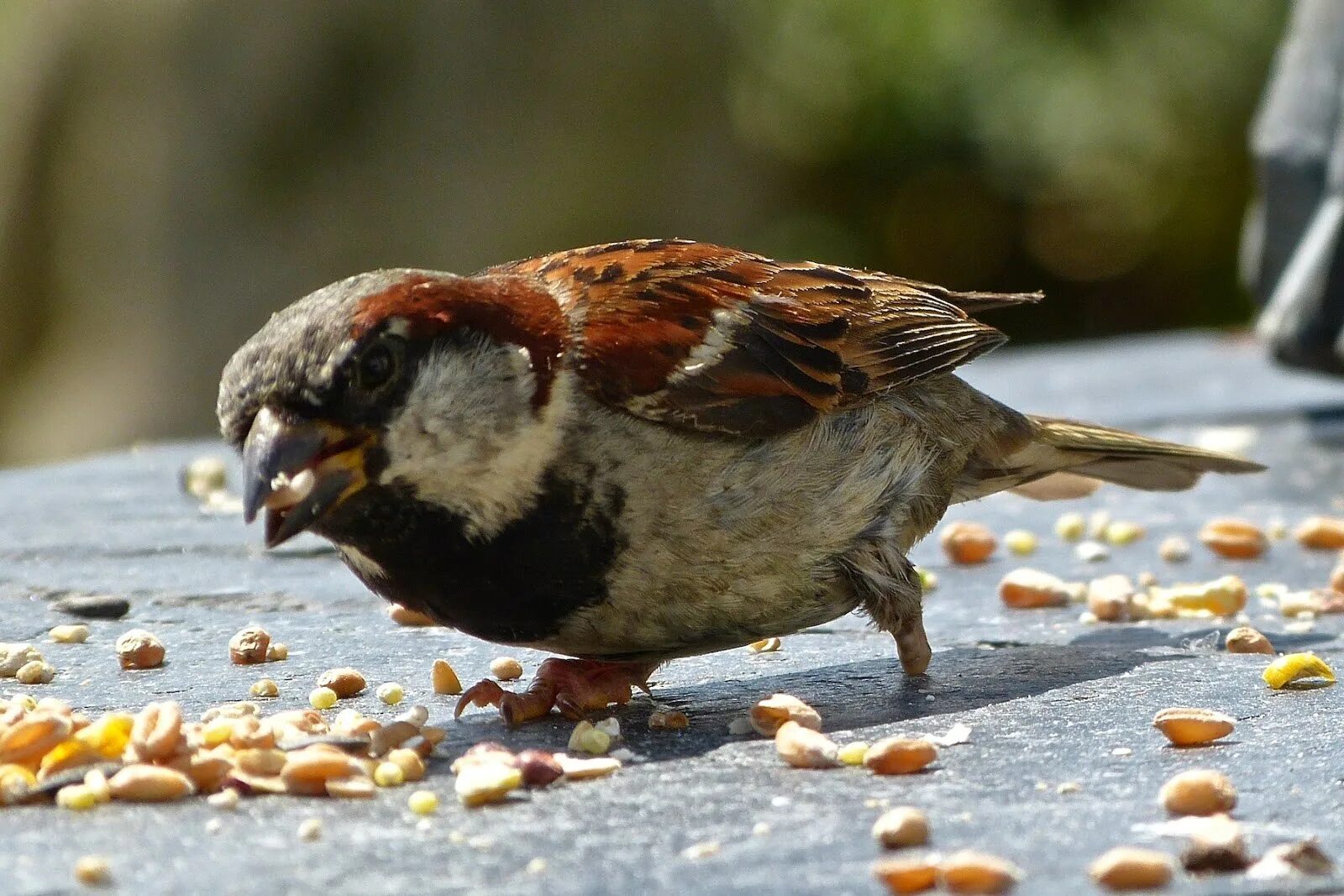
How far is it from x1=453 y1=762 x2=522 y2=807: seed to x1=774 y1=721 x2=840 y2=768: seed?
15.6 inches

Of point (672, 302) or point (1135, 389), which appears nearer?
point (672, 302)

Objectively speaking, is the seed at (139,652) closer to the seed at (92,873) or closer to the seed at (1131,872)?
the seed at (92,873)

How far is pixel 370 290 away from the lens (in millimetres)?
2619

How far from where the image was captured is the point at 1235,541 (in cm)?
419

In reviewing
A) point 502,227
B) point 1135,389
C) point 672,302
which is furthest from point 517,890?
point 502,227

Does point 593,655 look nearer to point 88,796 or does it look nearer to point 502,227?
point 88,796

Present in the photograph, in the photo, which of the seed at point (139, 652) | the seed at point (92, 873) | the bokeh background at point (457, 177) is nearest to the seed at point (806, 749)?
the seed at point (92, 873)

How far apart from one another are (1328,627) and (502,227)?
26.8 feet

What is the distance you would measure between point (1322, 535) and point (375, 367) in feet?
8.66

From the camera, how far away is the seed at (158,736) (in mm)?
2332

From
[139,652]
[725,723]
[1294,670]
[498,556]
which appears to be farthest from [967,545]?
[139,652]

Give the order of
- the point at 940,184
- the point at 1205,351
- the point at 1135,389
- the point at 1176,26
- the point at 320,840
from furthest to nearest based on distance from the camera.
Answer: the point at 940,184
the point at 1176,26
the point at 1205,351
the point at 1135,389
the point at 320,840

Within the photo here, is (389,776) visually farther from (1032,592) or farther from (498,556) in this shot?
(1032,592)

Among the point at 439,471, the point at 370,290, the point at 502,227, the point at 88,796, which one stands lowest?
the point at 502,227
